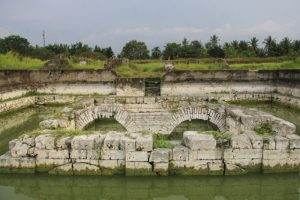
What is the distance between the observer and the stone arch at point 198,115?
10.9 m

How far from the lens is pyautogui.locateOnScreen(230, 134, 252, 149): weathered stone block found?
7.17 metres

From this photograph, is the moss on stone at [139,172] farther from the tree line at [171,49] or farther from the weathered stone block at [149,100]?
the tree line at [171,49]

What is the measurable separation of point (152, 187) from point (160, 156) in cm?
65

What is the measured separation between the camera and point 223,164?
7.23 meters

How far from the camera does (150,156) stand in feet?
23.2

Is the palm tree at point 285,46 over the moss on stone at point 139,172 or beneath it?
over

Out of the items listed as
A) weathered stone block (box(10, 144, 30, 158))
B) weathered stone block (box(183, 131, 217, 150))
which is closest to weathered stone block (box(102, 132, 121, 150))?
weathered stone block (box(183, 131, 217, 150))

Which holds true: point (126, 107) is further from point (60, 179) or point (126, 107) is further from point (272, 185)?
point (272, 185)

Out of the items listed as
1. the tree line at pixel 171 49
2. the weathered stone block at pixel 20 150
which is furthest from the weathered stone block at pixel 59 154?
the tree line at pixel 171 49

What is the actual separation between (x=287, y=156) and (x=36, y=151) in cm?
535

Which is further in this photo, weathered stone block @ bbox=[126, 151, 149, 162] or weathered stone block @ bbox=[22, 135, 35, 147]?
Result: weathered stone block @ bbox=[22, 135, 35, 147]

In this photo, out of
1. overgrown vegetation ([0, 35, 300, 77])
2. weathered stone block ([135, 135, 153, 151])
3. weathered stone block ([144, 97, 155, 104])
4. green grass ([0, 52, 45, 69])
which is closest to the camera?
weathered stone block ([135, 135, 153, 151])

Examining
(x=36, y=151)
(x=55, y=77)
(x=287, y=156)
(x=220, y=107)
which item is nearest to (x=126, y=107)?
(x=220, y=107)

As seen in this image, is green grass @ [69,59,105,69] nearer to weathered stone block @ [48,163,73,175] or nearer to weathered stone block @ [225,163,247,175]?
weathered stone block @ [48,163,73,175]
